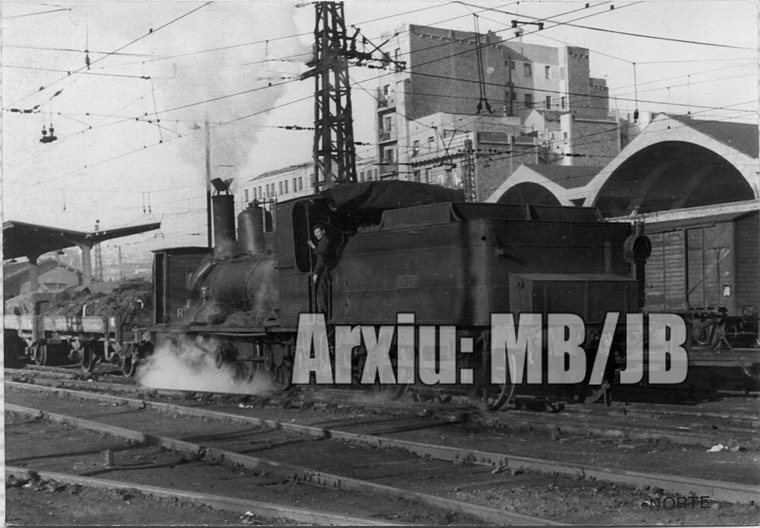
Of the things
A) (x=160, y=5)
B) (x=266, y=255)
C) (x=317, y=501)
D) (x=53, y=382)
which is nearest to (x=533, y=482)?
(x=317, y=501)

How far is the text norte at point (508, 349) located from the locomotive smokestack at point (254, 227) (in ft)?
11.5

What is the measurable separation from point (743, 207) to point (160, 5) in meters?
19.4

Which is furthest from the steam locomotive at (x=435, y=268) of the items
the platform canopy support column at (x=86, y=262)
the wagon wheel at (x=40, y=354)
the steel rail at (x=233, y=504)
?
the wagon wheel at (x=40, y=354)

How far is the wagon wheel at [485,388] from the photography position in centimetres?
1013

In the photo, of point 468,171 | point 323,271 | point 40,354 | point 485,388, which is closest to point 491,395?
point 485,388

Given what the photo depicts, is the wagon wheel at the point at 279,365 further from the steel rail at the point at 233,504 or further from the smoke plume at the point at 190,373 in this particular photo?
the steel rail at the point at 233,504

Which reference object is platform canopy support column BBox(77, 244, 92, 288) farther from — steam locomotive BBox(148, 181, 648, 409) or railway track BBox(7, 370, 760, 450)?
railway track BBox(7, 370, 760, 450)

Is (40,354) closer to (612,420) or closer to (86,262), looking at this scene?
(86,262)

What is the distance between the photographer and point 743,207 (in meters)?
24.6

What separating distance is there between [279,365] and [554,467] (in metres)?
7.04

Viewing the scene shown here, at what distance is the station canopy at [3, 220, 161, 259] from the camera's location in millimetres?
18125

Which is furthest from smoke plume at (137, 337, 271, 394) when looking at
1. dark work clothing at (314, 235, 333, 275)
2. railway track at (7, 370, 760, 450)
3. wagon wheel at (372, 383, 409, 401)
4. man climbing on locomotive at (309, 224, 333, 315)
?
dark work clothing at (314, 235, 333, 275)

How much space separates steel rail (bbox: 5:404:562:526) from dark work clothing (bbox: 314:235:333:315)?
3268mm

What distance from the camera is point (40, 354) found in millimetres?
23688
